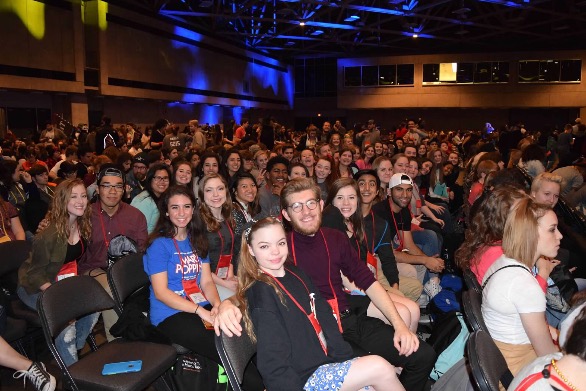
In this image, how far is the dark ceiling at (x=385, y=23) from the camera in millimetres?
21391

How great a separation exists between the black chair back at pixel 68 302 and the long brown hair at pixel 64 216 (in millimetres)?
874

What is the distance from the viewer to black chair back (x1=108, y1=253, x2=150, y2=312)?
3613 millimetres

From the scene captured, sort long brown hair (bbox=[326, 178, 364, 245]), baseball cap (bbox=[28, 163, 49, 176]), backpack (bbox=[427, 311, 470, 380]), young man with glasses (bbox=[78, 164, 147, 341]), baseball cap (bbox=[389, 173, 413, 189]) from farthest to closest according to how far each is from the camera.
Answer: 1. baseball cap (bbox=[28, 163, 49, 176])
2. baseball cap (bbox=[389, 173, 413, 189])
3. young man with glasses (bbox=[78, 164, 147, 341])
4. long brown hair (bbox=[326, 178, 364, 245])
5. backpack (bbox=[427, 311, 470, 380])

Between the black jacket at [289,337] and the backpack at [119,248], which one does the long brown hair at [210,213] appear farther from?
the black jacket at [289,337]

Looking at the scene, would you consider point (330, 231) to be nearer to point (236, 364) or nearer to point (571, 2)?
point (236, 364)

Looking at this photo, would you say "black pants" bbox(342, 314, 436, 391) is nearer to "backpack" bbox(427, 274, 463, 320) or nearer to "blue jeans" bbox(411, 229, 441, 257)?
"backpack" bbox(427, 274, 463, 320)

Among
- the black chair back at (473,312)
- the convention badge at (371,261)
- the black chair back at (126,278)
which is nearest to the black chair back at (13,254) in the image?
the black chair back at (126,278)

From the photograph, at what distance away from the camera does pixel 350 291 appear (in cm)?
384

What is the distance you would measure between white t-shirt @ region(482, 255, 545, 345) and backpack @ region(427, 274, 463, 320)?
5.40ft

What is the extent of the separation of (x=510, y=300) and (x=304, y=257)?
1.25 metres

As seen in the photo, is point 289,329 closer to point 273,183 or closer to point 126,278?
point 126,278

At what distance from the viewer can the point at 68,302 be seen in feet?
10.7

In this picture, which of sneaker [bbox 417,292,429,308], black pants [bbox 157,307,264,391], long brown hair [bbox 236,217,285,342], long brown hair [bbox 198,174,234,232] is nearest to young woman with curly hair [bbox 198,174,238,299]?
long brown hair [bbox 198,174,234,232]

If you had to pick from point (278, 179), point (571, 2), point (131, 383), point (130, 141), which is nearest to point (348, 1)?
point (571, 2)
